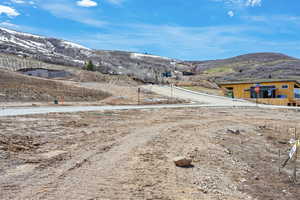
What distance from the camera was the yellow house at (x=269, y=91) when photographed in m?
54.6

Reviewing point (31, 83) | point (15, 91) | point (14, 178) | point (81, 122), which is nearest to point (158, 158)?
point (14, 178)

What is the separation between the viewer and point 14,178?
775 cm

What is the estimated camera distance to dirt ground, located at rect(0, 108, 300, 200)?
7.13 m

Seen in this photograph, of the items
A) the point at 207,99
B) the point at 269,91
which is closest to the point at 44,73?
the point at 207,99

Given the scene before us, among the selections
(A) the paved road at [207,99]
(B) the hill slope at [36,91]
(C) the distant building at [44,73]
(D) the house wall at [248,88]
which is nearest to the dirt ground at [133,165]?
(B) the hill slope at [36,91]

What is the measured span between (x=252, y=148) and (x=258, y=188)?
599 cm

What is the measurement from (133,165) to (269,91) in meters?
55.9

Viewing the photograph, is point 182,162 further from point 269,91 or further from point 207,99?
point 269,91

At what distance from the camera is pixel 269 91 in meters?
58.9

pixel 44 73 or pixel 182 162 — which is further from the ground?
pixel 44 73

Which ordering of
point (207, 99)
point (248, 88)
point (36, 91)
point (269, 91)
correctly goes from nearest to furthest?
1. point (36, 91)
2. point (207, 99)
3. point (269, 91)
4. point (248, 88)

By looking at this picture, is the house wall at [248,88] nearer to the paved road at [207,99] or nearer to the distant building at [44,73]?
the paved road at [207,99]

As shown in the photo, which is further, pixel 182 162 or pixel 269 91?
pixel 269 91

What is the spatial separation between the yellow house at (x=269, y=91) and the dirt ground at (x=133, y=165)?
41.8 m
